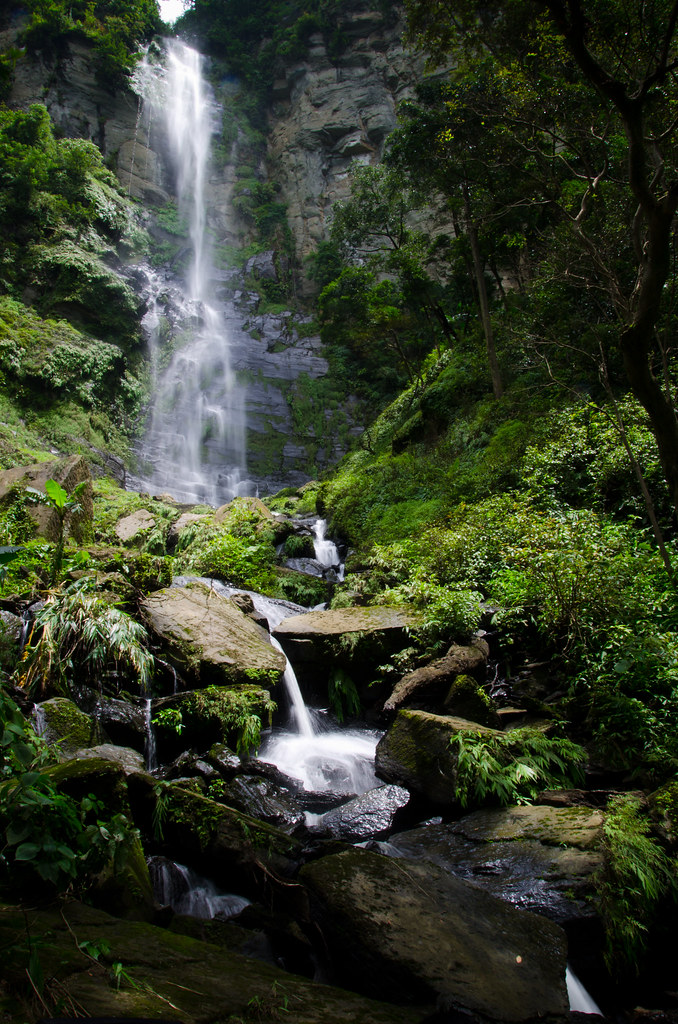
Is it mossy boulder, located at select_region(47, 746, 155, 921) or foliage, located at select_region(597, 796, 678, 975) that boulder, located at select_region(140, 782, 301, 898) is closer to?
mossy boulder, located at select_region(47, 746, 155, 921)

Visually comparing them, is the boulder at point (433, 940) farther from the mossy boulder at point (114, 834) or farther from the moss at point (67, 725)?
the moss at point (67, 725)

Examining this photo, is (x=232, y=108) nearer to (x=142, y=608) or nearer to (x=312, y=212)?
(x=312, y=212)

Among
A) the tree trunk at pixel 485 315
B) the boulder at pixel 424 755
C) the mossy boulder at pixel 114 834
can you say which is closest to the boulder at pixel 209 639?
the boulder at pixel 424 755

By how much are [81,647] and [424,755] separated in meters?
3.39

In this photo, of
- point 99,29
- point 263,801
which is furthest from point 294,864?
point 99,29

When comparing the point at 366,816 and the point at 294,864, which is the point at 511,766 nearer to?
the point at 366,816

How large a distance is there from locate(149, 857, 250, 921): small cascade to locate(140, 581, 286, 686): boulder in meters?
2.33

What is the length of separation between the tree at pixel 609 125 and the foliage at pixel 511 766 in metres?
2.46

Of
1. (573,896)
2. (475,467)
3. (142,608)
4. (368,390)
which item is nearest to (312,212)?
(368,390)

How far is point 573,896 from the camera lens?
10.8ft

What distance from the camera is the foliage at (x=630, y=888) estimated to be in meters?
3.09

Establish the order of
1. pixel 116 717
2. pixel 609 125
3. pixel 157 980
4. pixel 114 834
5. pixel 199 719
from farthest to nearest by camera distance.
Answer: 1. pixel 609 125
2. pixel 199 719
3. pixel 116 717
4. pixel 114 834
5. pixel 157 980

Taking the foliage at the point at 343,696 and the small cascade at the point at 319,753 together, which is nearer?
the small cascade at the point at 319,753

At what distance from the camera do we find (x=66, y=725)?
13.4ft
